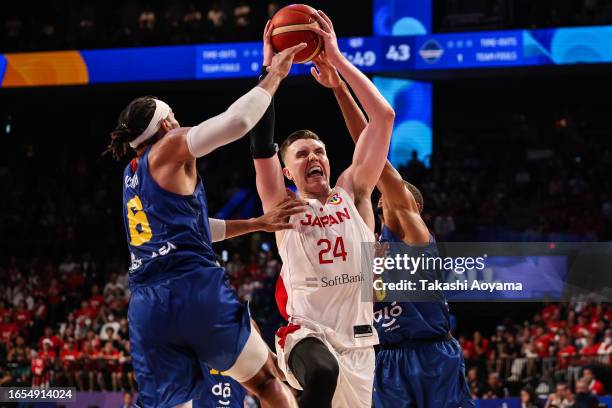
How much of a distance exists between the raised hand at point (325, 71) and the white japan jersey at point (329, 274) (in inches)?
32.4

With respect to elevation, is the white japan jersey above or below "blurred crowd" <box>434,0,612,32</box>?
below

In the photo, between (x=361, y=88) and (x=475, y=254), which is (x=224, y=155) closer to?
(x=475, y=254)

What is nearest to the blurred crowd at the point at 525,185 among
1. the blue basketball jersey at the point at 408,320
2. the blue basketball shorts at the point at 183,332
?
the blue basketball jersey at the point at 408,320

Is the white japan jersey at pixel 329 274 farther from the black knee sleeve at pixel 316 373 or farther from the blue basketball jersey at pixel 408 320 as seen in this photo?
the blue basketball jersey at pixel 408 320

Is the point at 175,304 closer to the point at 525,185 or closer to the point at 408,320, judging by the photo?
the point at 408,320

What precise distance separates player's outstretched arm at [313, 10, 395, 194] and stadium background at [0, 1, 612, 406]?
7.30 m

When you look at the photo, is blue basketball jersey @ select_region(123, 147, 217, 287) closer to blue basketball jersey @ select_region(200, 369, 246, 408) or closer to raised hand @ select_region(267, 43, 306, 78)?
raised hand @ select_region(267, 43, 306, 78)

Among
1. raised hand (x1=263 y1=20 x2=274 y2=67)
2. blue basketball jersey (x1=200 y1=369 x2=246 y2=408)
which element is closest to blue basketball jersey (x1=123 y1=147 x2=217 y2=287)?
raised hand (x1=263 y1=20 x2=274 y2=67)

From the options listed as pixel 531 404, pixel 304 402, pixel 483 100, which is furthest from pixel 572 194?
pixel 304 402

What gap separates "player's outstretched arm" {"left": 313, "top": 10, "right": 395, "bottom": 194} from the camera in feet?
18.0

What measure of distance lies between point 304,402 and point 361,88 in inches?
77.9

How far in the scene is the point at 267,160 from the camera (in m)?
5.34

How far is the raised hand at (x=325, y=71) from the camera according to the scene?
557 cm

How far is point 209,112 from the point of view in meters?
25.5
